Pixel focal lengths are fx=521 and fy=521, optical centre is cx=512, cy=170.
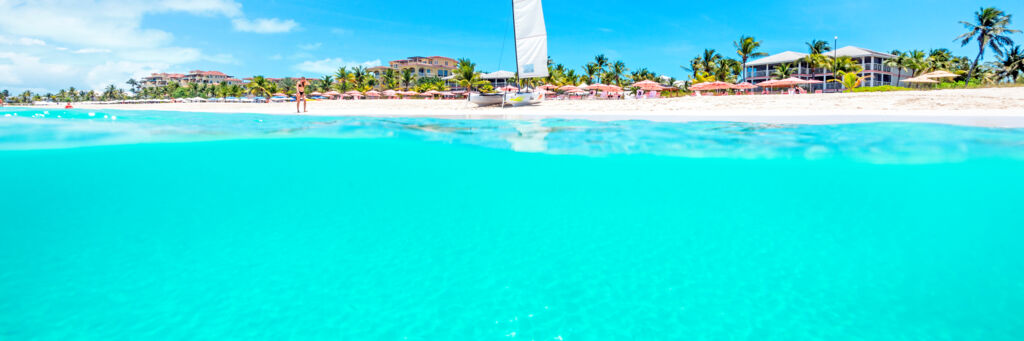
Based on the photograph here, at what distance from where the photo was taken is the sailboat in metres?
31.1

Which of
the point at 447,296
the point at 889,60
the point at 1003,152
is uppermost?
the point at 889,60

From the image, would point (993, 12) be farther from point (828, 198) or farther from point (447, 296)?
point (447, 296)

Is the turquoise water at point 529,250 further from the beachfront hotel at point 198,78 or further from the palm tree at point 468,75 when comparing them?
the beachfront hotel at point 198,78

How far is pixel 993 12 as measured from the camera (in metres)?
48.7

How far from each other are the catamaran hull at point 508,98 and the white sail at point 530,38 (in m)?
1.48

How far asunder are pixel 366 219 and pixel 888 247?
5.64 m

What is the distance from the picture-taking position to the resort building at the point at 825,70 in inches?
2479

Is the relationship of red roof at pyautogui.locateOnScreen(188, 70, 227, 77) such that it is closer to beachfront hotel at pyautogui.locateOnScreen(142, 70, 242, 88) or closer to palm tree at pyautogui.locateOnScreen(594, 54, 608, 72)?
beachfront hotel at pyautogui.locateOnScreen(142, 70, 242, 88)

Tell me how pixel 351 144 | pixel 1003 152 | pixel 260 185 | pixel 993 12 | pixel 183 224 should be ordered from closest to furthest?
1. pixel 183 224
2. pixel 260 185
3. pixel 1003 152
4. pixel 351 144
5. pixel 993 12

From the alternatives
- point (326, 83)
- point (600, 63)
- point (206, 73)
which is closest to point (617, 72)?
point (600, 63)

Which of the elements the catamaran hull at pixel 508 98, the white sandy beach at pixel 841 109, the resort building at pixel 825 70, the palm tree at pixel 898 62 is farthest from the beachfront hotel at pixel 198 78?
the palm tree at pixel 898 62

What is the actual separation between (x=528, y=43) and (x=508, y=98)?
12.2ft

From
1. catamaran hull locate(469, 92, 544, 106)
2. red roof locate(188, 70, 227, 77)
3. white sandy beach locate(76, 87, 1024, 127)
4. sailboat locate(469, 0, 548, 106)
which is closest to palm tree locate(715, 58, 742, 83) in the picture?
white sandy beach locate(76, 87, 1024, 127)

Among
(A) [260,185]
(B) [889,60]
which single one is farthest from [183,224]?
(B) [889,60]
